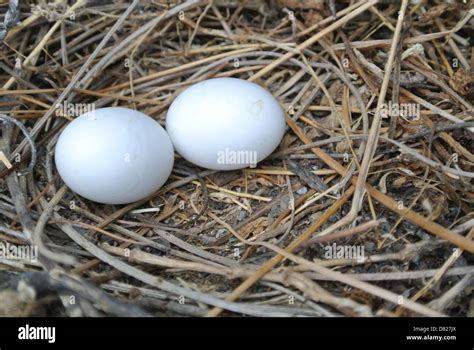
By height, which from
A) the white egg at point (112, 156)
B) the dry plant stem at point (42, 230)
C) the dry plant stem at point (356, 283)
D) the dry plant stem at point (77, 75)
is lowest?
the dry plant stem at point (356, 283)

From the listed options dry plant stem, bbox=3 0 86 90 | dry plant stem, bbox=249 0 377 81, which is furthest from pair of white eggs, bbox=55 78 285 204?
dry plant stem, bbox=3 0 86 90

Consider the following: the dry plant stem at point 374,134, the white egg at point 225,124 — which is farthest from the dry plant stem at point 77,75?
the dry plant stem at point 374,134

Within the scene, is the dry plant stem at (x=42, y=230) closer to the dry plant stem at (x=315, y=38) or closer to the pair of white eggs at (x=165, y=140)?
the pair of white eggs at (x=165, y=140)

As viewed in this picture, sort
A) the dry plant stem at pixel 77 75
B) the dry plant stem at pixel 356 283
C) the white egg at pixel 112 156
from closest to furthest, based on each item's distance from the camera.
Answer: the dry plant stem at pixel 356 283, the white egg at pixel 112 156, the dry plant stem at pixel 77 75

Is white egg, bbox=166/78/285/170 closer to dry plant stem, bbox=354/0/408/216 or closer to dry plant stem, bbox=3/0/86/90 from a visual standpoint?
dry plant stem, bbox=354/0/408/216

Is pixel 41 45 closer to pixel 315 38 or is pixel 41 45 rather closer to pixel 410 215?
pixel 315 38

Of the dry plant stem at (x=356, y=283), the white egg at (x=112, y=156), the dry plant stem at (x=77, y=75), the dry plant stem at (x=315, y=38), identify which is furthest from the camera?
the dry plant stem at (x=315, y=38)
